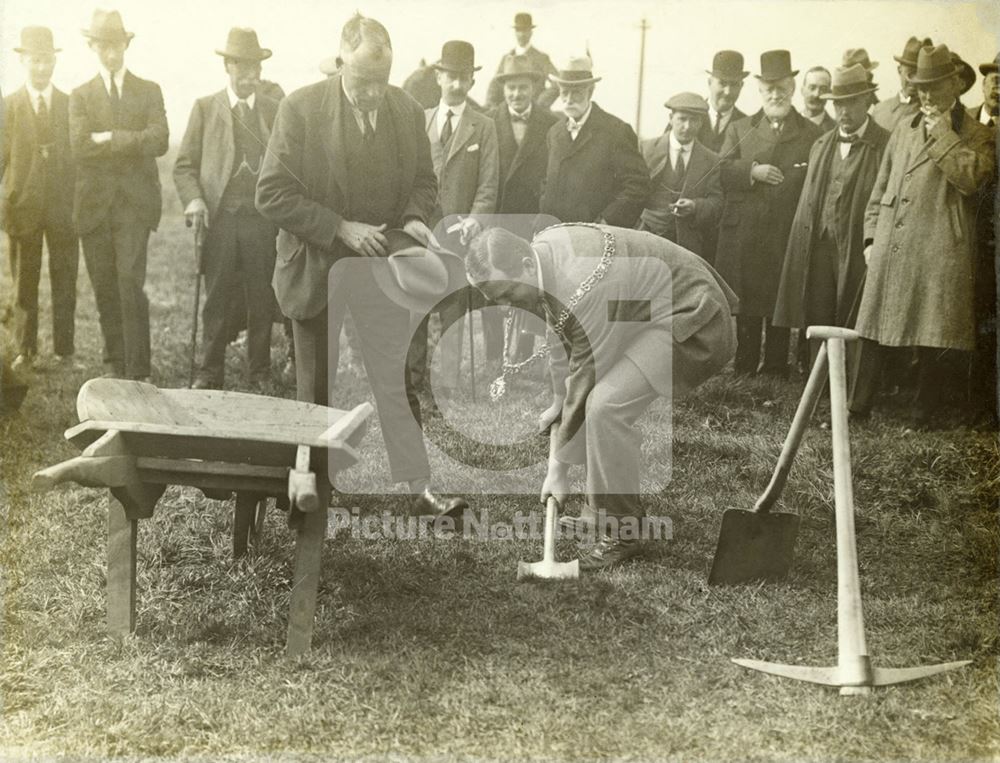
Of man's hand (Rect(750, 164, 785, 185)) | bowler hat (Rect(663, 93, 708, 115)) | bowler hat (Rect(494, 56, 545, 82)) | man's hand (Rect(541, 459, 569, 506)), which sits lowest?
man's hand (Rect(541, 459, 569, 506))

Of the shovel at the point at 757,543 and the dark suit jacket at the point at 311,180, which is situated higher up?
the dark suit jacket at the point at 311,180

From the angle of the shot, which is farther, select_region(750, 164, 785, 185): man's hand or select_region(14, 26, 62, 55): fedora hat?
select_region(750, 164, 785, 185): man's hand

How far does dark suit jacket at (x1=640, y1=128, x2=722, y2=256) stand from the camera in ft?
18.1

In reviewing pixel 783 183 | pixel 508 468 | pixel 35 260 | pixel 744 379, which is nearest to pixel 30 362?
pixel 35 260

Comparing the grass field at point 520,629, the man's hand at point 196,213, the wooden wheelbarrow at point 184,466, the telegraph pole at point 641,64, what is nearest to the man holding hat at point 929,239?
the grass field at point 520,629

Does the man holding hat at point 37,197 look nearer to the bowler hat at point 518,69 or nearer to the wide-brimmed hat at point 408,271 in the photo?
the wide-brimmed hat at point 408,271

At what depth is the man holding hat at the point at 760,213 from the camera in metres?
5.26

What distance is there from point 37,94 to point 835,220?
12.5ft

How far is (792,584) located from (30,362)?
3.60 meters

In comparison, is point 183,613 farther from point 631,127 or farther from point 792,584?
point 631,127

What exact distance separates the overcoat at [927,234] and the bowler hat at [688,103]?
0.87m

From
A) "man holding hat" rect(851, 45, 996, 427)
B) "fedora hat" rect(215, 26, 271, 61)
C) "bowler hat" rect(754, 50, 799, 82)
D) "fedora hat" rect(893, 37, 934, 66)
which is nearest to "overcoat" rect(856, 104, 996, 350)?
"man holding hat" rect(851, 45, 996, 427)

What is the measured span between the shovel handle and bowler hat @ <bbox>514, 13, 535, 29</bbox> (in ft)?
6.12

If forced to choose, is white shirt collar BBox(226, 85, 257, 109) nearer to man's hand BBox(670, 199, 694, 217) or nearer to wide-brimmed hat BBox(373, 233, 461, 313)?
wide-brimmed hat BBox(373, 233, 461, 313)
